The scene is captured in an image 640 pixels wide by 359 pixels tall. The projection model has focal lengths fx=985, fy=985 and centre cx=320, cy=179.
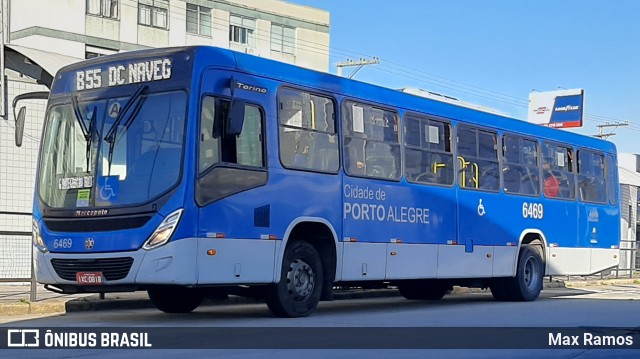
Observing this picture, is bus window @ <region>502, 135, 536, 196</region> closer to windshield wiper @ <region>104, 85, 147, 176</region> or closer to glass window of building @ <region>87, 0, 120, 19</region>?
windshield wiper @ <region>104, 85, 147, 176</region>

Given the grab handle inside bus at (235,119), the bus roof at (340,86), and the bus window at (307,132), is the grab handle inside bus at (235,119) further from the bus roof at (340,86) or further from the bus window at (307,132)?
the bus window at (307,132)

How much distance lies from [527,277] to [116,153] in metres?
10.2

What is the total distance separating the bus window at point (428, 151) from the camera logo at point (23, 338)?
694 centimetres

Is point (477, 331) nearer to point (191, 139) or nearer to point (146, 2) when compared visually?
point (191, 139)

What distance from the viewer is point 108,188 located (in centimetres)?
1233

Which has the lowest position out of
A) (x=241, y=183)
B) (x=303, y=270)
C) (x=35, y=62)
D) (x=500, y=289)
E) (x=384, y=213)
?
(x=500, y=289)

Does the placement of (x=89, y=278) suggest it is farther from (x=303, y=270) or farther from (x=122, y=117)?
(x=303, y=270)

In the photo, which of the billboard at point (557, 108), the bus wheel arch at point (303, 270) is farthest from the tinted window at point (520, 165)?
the billboard at point (557, 108)

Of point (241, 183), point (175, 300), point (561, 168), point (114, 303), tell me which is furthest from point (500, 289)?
point (241, 183)

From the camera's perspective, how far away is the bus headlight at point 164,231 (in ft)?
39.2

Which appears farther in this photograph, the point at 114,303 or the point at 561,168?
the point at 561,168

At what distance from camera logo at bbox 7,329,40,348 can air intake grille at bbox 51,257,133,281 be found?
39.4 inches

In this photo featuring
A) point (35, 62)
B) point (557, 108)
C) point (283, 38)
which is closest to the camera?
point (35, 62)

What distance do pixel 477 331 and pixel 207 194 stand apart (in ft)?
12.5
